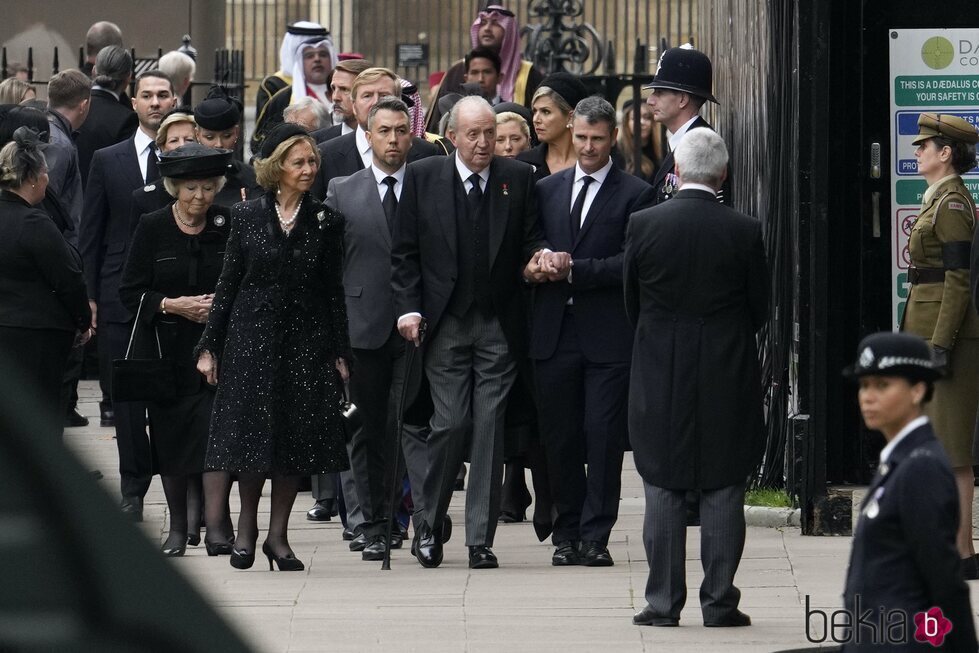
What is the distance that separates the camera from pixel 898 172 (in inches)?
357

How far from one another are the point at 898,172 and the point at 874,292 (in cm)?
61

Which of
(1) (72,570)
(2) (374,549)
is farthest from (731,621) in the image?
(1) (72,570)

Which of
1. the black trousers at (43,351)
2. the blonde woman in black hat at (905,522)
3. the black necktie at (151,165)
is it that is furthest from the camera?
the black necktie at (151,165)

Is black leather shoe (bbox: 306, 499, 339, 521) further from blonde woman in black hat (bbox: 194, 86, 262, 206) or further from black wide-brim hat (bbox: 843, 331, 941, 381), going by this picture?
black wide-brim hat (bbox: 843, 331, 941, 381)

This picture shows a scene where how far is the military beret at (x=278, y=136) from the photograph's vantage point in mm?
7879

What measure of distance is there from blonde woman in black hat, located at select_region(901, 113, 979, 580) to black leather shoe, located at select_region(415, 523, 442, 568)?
84.5 inches

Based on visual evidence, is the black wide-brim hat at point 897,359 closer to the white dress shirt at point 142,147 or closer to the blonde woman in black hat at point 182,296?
the blonde woman in black hat at point 182,296

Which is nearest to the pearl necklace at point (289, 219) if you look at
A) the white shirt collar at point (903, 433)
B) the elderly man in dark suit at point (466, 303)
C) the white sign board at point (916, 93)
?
the elderly man in dark suit at point (466, 303)

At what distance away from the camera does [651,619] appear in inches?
254

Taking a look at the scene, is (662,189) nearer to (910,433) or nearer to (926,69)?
(926,69)

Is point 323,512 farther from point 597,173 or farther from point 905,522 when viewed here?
point 905,522

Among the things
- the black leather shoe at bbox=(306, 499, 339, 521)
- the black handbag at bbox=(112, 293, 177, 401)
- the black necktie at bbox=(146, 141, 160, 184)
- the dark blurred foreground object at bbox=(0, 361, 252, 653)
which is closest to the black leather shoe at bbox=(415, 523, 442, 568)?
the black handbag at bbox=(112, 293, 177, 401)

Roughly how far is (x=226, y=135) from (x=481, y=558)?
2.65 m

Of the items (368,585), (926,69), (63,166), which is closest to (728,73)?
(926,69)
